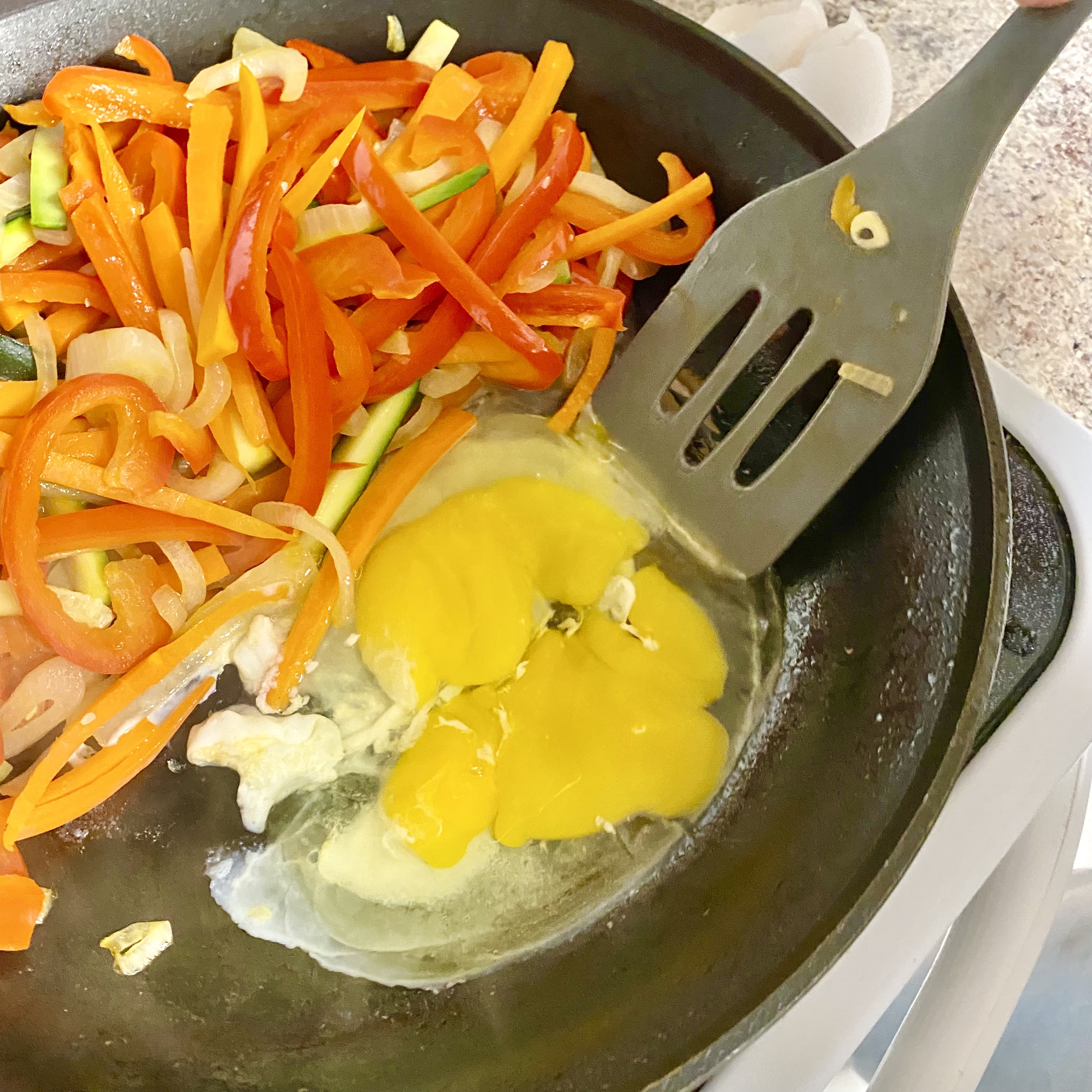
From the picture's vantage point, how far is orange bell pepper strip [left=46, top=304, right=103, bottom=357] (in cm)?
111

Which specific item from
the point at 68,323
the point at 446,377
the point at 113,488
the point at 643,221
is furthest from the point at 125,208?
the point at 643,221

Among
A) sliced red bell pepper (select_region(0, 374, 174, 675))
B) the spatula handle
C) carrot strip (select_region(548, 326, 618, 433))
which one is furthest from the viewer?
carrot strip (select_region(548, 326, 618, 433))

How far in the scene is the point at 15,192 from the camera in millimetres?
1102

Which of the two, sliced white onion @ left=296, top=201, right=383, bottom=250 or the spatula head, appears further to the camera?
sliced white onion @ left=296, top=201, right=383, bottom=250

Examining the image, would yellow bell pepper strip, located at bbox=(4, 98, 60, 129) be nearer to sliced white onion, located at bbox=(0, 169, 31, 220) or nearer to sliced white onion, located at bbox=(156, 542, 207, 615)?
sliced white onion, located at bbox=(0, 169, 31, 220)

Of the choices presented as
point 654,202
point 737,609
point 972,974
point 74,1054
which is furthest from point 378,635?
point 972,974

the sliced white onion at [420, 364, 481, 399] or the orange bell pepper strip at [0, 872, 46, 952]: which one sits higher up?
the sliced white onion at [420, 364, 481, 399]

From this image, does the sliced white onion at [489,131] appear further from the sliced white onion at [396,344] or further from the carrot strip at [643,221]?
Answer: the sliced white onion at [396,344]

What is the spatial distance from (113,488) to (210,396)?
175 millimetres

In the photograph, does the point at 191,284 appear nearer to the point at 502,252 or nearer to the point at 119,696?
the point at 502,252

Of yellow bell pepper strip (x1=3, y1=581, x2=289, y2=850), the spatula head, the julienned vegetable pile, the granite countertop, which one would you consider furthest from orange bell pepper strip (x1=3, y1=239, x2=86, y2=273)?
the granite countertop

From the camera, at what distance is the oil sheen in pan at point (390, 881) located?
3.61ft

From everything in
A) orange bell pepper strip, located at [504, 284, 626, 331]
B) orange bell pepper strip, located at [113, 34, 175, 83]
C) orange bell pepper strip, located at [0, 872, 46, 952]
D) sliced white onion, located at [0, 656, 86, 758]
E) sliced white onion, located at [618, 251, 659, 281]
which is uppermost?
sliced white onion, located at [618, 251, 659, 281]

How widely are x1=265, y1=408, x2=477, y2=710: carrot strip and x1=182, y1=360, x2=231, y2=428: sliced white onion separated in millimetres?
232
